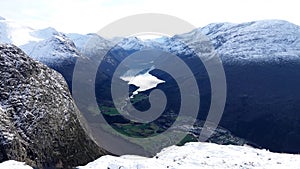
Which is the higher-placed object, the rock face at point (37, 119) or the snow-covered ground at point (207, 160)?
the snow-covered ground at point (207, 160)

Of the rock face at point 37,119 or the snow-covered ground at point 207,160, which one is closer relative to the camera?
the snow-covered ground at point 207,160

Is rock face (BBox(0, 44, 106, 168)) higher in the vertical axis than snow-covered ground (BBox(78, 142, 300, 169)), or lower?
lower

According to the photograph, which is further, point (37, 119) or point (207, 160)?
point (37, 119)

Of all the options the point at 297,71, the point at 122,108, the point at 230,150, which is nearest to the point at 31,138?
the point at 230,150

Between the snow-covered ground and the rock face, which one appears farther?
the rock face

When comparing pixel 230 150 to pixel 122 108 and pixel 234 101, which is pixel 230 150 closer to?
pixel 122 108
